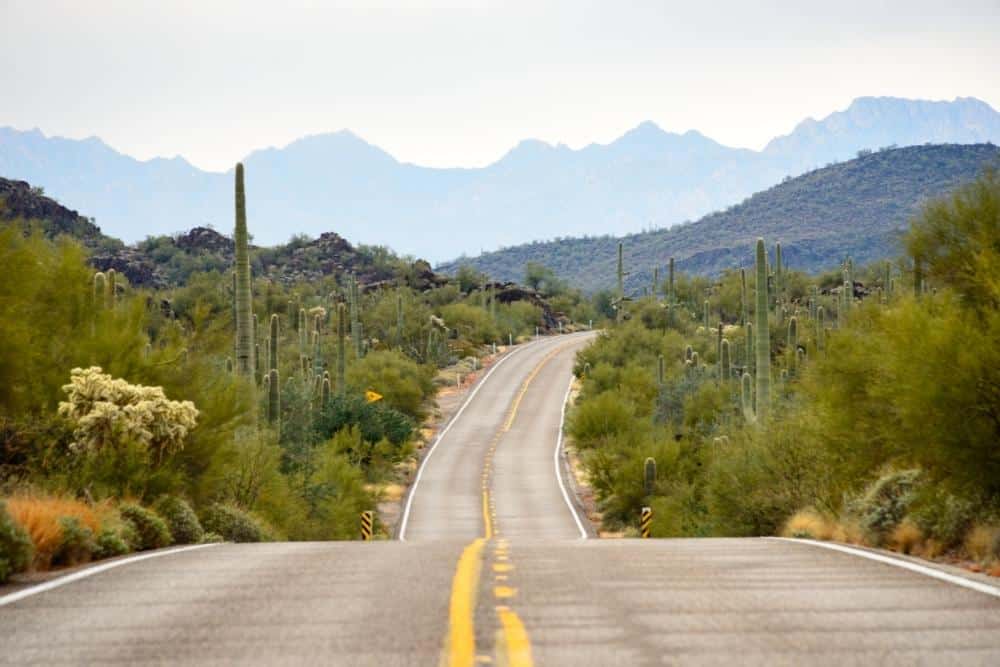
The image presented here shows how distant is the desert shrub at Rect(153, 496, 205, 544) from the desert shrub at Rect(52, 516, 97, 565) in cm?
423

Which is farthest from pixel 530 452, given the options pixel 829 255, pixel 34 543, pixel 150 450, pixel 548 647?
pixel 829 255

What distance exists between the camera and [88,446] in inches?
719

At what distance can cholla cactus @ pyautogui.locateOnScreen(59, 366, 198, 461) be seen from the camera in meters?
18.2

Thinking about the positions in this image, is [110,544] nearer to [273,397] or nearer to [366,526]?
[273,397]

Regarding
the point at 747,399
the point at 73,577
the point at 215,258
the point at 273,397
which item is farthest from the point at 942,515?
the point at 215,258

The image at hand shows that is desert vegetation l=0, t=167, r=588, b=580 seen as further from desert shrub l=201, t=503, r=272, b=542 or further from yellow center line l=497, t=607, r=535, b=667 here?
yellow center line l=497, t=607, r=535, b=667

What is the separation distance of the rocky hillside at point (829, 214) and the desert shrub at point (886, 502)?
5951 inches

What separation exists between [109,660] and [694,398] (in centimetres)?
4362

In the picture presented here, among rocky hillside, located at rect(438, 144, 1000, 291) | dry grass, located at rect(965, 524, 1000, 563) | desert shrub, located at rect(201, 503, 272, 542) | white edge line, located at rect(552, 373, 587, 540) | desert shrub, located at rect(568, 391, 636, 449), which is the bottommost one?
white edge line, located at rect(552, 373, 587, 540)

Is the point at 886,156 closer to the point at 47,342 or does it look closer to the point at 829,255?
the point at 829,255

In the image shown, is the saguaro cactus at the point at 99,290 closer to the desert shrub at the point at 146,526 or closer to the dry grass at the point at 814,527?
the desert shrub at the point at 146,526

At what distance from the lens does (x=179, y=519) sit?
713 inches

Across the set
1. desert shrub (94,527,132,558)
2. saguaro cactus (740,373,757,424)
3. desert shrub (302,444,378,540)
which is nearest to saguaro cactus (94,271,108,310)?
desert shrub (302,444,378,540)

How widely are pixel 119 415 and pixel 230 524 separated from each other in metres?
3.59
